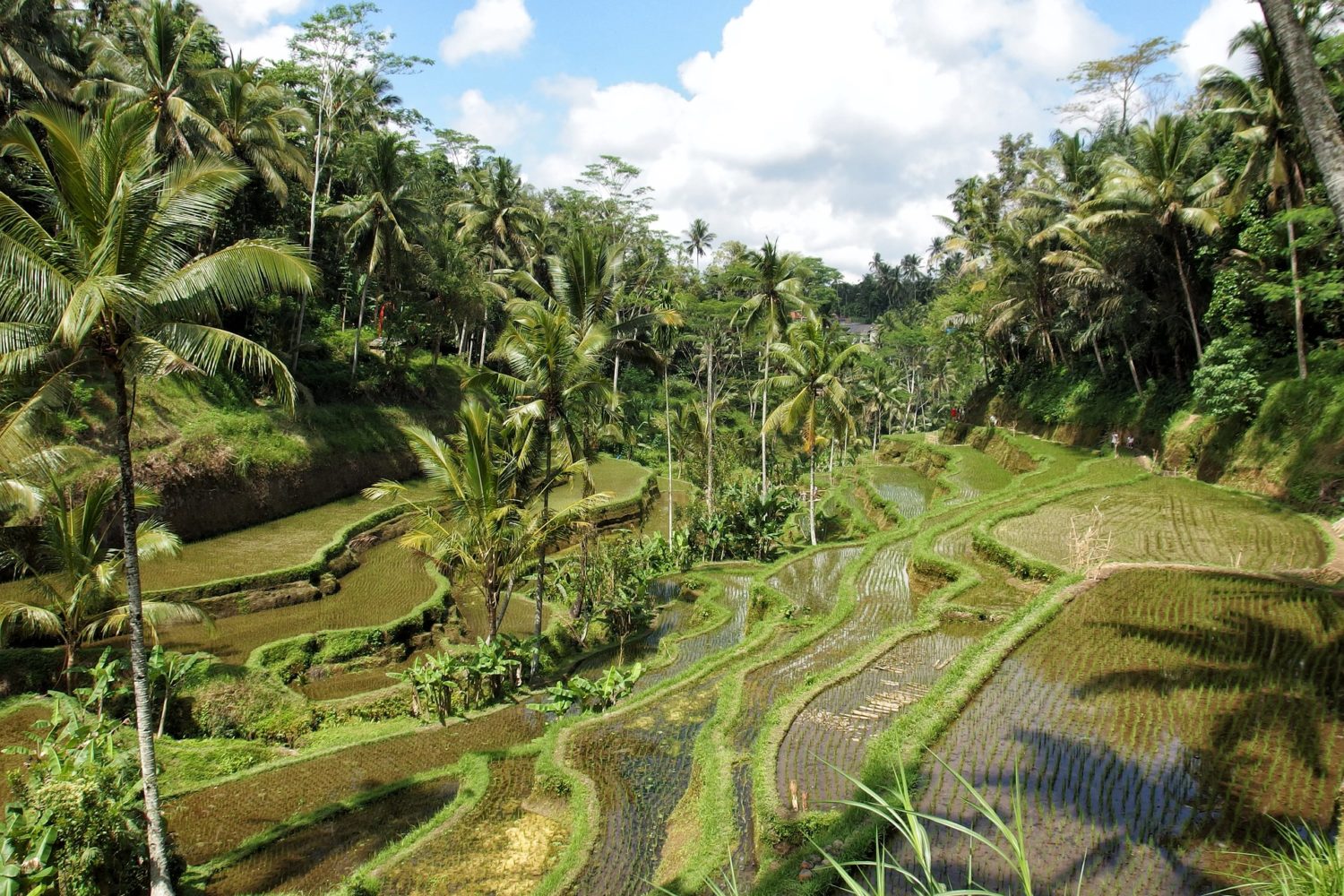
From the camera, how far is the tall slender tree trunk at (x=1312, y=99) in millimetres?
6051

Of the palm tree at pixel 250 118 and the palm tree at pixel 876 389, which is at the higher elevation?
the palm tree at pixel 250 118

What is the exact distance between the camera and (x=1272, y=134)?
18219 millimetres

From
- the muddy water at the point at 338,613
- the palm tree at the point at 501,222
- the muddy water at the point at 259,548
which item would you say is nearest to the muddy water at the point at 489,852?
the muddy water at the point at 338,613

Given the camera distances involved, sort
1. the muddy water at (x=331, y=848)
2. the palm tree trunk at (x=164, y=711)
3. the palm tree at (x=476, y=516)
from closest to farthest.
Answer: the muddy water at (x=331, y=848) < the palm tree trunk at (x=164, y=711) < the palm tree at (x=476, y=516)

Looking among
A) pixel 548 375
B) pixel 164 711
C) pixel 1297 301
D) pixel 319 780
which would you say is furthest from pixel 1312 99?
pixel 164 711

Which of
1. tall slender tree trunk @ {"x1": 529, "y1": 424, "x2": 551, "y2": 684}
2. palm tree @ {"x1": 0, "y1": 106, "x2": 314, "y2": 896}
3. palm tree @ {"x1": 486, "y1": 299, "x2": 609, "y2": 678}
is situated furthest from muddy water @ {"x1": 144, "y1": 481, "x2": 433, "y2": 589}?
palm tree @ {"x1": 0, "y1": 106, "x2": 314, "y2": 896}

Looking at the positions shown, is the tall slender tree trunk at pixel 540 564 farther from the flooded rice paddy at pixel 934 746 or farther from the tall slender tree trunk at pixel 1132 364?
the tall slender tree trunk at pixel 1132 364

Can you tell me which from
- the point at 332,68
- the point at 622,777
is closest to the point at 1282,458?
the point at 622,777

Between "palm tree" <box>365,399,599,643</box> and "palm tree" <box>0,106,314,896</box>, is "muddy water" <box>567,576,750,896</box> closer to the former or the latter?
"palm tree" <box>365,399,599,643</box>

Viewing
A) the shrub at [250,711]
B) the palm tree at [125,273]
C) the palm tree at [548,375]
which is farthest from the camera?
the palm tree at [548,375]

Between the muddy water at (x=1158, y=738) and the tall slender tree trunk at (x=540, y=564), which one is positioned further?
the tall slender tree trunk at (x=540, y=564)

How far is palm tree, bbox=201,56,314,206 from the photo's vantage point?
22453mm

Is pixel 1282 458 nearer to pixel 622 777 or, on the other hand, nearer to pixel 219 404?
pixel 622 777

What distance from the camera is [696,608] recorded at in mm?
18188
